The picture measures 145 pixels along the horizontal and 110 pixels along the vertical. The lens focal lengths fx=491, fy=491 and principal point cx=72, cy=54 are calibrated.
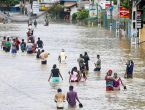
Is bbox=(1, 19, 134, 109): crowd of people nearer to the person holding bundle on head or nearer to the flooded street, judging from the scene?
the person holding bundle on head

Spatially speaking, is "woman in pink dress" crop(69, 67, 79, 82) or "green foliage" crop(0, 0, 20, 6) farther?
"green foliage" crop(0, 0, 20, 6)

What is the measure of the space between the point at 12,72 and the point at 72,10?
85697 mm

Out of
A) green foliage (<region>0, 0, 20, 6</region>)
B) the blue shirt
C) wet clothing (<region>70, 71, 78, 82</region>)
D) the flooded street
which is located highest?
green foliage (<region>0, 0, 20, 6</region>)

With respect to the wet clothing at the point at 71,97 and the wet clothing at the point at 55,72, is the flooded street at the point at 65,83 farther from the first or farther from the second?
the wet clothing at the point at 55,72

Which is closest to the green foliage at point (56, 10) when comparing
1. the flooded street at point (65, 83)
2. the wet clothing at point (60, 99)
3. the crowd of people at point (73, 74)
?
the crowd of people at point (73, 74)

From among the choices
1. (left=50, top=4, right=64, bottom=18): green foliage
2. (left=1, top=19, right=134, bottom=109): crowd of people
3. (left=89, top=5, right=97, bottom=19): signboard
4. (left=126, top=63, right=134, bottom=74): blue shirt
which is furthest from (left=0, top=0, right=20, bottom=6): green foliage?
(left=126, top=63, right=134, bottom=74): blue shirt

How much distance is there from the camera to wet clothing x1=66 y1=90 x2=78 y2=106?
17.8 m

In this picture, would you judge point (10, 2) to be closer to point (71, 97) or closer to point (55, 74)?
point (55, 74)

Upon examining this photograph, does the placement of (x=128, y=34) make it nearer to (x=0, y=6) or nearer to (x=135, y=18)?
(x=135, y=18)

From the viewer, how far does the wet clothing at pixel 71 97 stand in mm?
17750

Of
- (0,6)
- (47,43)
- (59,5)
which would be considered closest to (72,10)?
(59,5)

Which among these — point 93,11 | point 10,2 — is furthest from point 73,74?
point 10,2

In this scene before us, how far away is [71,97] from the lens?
17.9 meters

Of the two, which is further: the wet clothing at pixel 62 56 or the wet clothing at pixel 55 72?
the wet clothing at pixel 62 56
